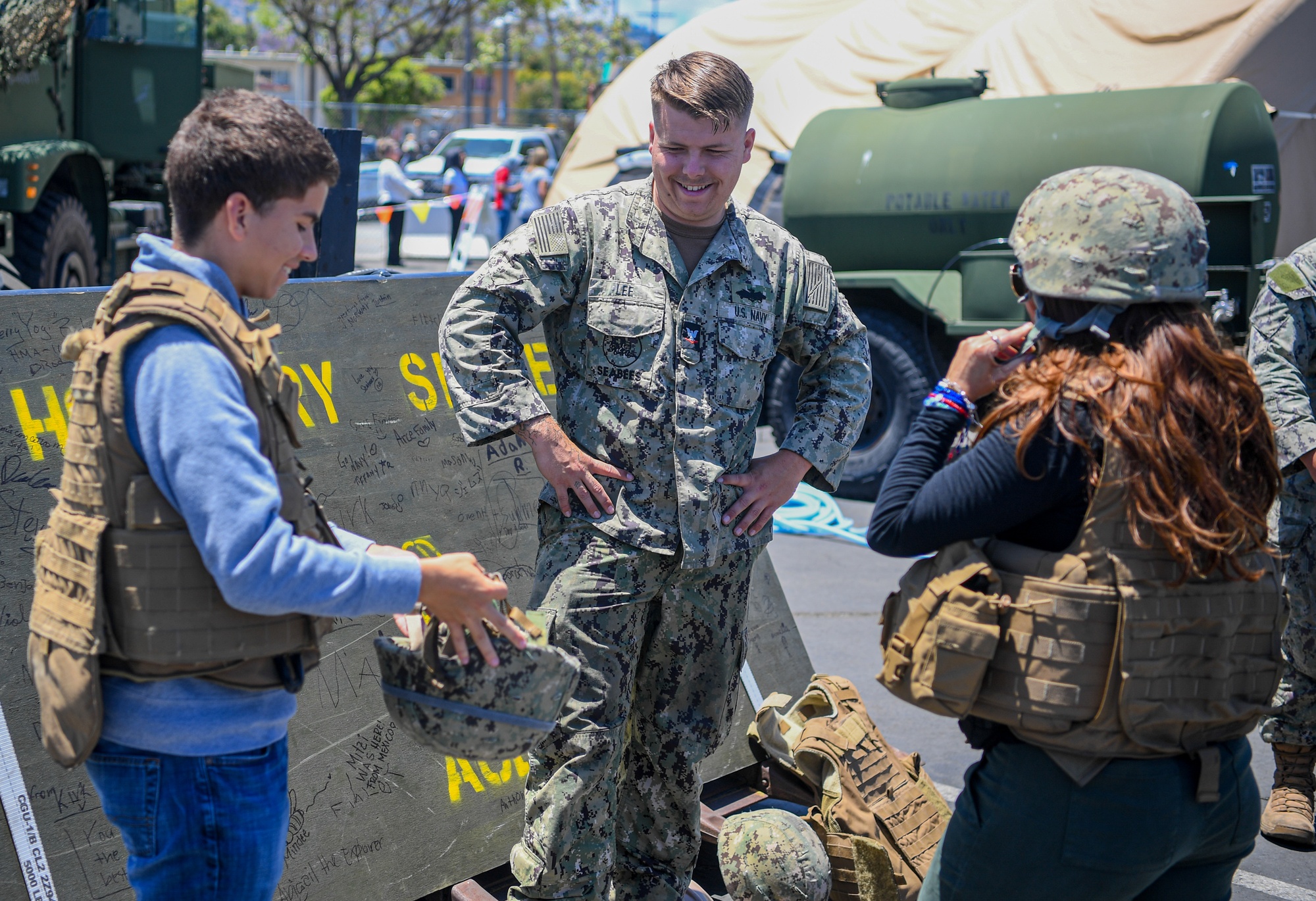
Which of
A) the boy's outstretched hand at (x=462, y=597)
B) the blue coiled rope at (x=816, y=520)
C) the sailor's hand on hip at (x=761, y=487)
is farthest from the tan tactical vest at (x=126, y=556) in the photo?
the blue coiled rope at (x=816, y=520)

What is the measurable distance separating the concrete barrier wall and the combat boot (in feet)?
5.30

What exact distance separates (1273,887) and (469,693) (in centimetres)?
272

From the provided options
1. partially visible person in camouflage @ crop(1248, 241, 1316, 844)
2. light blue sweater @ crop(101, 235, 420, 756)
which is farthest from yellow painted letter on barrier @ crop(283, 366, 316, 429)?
partially visible person in camouflage @ crop(1248, 241, 1316, 844)

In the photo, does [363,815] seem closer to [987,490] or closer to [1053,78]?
[987,490]

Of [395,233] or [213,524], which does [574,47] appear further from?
[213,524]

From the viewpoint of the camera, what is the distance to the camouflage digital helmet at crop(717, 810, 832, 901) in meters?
2.96

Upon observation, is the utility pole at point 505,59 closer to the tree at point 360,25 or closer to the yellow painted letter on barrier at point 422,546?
the tree at point 360,25

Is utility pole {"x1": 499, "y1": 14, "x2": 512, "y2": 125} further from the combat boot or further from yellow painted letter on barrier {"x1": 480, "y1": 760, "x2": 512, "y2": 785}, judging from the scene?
yellow painted letter on barrier {"x1": 480, "y1": 760, "x2": 512, "y2": 785}

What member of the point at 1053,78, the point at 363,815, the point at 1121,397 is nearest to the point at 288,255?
the point at 1121,397

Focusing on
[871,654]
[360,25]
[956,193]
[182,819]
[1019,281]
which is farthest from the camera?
[360,25]

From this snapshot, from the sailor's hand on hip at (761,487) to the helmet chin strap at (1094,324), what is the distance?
902mm

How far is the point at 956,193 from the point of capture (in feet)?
25.8

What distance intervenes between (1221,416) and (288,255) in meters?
1.39

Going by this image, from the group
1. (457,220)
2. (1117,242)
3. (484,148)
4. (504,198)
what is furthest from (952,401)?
(484,148)
